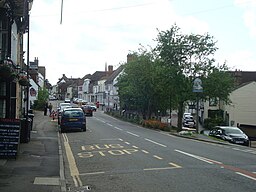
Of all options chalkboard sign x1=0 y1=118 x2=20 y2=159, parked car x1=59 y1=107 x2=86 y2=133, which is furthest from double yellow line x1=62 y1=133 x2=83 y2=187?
parked car x1=59 y1=107 x2=86 y2=133

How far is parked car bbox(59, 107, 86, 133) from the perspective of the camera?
30.5m

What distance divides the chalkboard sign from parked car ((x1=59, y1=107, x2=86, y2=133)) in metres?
16.0

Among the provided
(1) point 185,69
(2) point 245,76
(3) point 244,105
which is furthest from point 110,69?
(1) point 185,69

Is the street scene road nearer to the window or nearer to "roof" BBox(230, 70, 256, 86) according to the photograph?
the window

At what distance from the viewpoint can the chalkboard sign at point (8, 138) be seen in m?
14.3

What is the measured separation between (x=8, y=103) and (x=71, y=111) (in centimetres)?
1332

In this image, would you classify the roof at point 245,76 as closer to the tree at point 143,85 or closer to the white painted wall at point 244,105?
the white painted wall at point 244,105

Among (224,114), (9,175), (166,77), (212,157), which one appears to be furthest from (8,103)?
(224,114)

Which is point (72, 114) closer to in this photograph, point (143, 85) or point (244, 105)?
point (143, 85)

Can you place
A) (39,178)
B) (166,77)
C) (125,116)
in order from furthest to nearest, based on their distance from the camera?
(125,116)
(166,77)
(39,178)

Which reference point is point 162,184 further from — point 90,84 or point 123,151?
point 90,84

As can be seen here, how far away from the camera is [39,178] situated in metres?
11.2

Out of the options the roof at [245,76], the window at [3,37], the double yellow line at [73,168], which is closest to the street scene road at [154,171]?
the double yellow line at [73,168]

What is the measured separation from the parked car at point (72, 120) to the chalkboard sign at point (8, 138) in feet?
52.4
